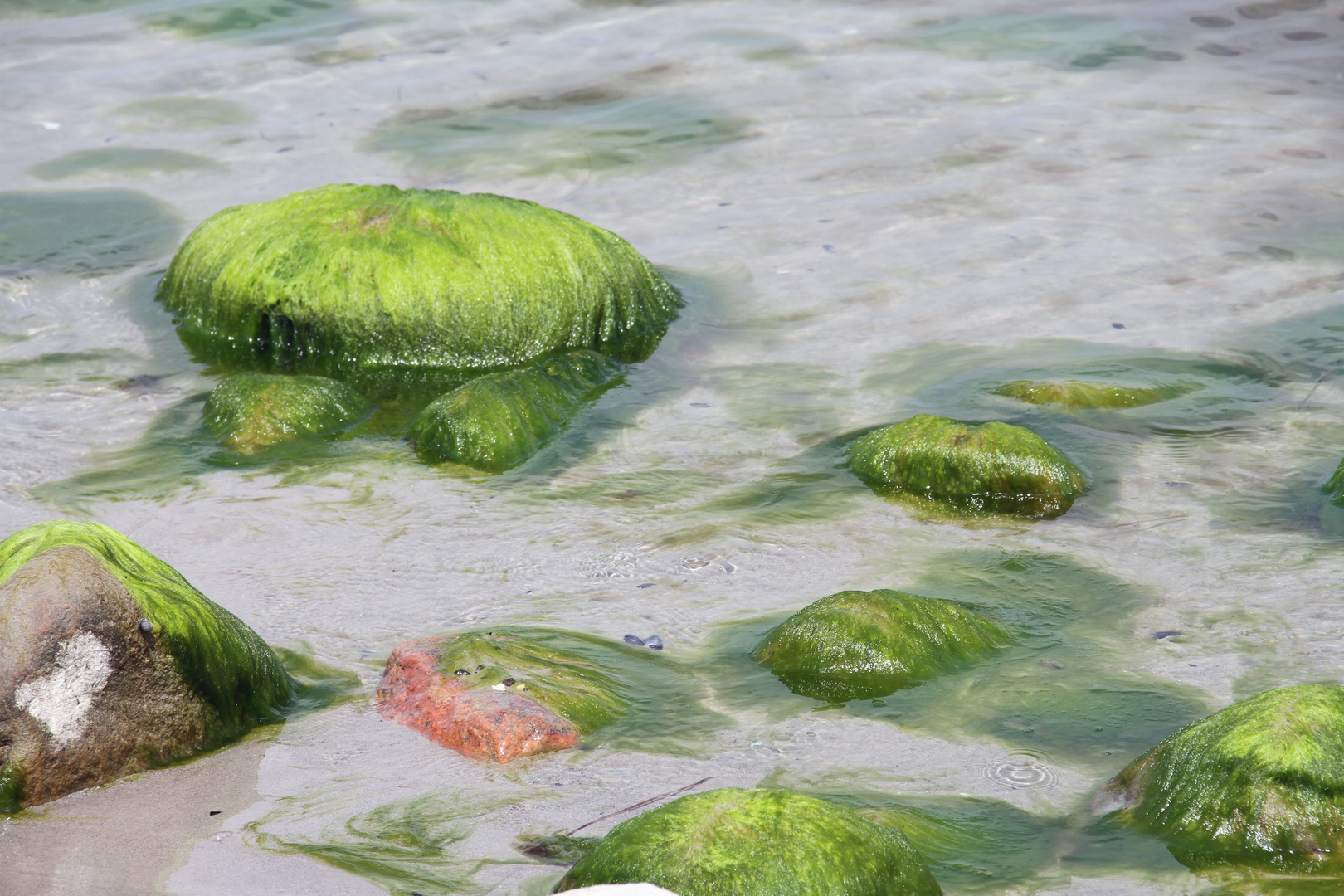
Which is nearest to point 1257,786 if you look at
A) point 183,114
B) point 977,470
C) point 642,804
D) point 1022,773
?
point 1022,773

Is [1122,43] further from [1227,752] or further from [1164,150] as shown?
[1227,752]

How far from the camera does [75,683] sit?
12.2ft

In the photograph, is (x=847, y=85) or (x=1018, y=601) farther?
(x=847, y=85)

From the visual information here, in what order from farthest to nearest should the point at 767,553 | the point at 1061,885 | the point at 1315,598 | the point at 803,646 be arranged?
the point at 767,553
the point at 1315,598
the point at 803,646
the point at 1061,885

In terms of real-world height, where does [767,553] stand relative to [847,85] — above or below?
below

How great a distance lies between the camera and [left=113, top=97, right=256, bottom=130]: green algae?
11.9 meters

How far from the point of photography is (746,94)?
12461 millimetres

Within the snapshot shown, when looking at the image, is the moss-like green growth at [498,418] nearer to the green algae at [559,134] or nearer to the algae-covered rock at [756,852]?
the algae-covered rock at [756,852]

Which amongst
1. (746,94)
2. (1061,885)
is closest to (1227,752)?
(1061,885)

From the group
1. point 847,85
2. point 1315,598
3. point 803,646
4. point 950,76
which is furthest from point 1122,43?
point 803,646

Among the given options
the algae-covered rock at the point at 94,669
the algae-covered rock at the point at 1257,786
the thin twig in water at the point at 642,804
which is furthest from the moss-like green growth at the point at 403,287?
the algae-covered rock at the point at 1257,786

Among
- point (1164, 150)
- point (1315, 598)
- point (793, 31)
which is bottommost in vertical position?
point (1315, 598)

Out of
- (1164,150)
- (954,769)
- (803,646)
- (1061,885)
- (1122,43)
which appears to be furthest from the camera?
(1122,43)

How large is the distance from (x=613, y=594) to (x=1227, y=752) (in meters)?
2.34
